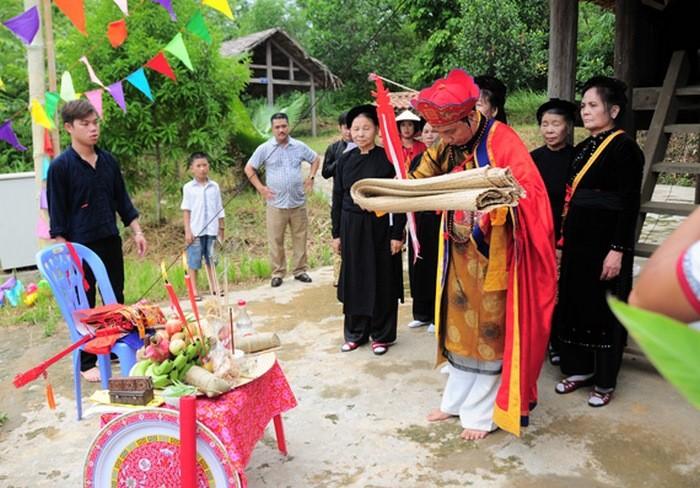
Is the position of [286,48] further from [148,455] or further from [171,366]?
Answer: [148,455]

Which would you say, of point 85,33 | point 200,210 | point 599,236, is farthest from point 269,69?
point 599,236

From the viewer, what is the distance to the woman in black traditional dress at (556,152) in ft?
13.4

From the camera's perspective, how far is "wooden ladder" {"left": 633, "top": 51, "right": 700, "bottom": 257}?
4258 mm

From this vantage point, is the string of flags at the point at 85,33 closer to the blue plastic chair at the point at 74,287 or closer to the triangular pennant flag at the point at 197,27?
the triangular pennant flag at the point at 197,27

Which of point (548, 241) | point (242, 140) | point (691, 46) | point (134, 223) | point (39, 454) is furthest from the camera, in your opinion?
point (242, 140)

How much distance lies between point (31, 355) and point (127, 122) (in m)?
5.06

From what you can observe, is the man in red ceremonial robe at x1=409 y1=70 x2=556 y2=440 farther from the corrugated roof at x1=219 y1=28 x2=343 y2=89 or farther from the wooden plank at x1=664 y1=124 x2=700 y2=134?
the corrugated roof at x1=219 y1=28 x2=343 y2=89

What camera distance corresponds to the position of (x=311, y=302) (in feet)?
19.6

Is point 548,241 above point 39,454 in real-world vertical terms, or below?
above

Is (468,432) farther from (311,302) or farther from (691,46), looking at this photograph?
(691,46)

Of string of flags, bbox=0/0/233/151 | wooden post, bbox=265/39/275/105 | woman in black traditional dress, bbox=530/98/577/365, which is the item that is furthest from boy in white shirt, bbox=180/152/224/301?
wooden post, bbox=265/39/275/105

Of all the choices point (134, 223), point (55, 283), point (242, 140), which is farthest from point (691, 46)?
point (242, 140)

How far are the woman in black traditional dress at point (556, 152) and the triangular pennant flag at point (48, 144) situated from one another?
4333mm

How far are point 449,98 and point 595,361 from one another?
1.85 meters
